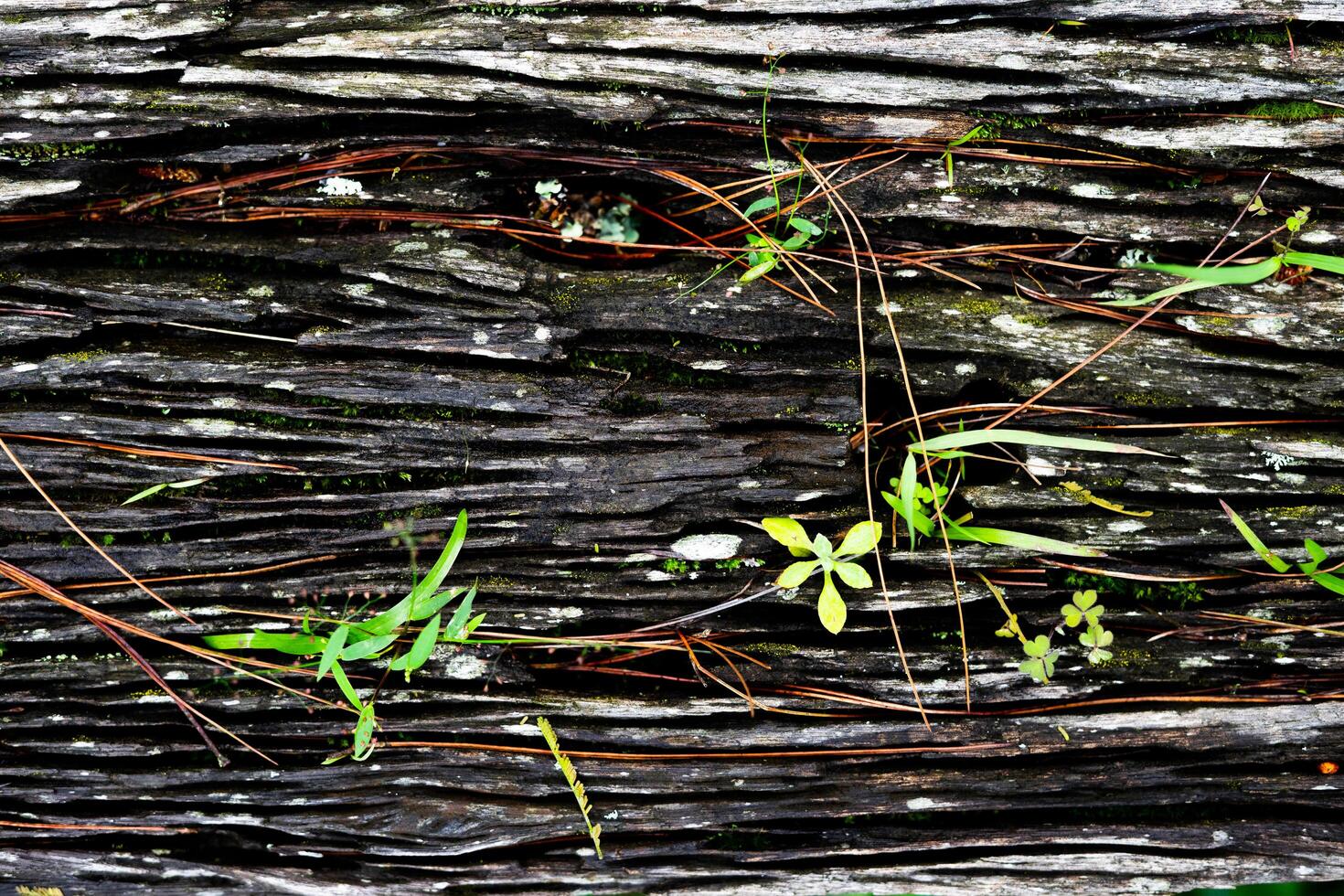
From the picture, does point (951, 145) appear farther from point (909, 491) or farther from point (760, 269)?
point (909, 491)

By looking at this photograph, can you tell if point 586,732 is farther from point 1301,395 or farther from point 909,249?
point 1301,395

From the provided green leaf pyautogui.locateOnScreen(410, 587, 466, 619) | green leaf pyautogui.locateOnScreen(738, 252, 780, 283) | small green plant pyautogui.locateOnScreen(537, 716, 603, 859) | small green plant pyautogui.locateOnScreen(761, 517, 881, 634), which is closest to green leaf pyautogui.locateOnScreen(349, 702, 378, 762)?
green leaf pyautogui.locateOnScreen(410, 587, 466, 619)

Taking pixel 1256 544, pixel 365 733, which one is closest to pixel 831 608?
pixel 1256 544

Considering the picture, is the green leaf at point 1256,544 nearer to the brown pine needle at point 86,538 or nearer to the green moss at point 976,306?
the green moss at point 976,306

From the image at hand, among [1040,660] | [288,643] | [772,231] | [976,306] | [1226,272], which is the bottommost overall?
[1040,660]

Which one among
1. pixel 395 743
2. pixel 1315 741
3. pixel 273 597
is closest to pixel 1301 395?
pixel 1315 741

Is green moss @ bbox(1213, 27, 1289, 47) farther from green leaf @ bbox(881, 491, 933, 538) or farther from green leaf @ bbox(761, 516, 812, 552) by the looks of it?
green leaf @ bbox(761, 516, 812, 552)
